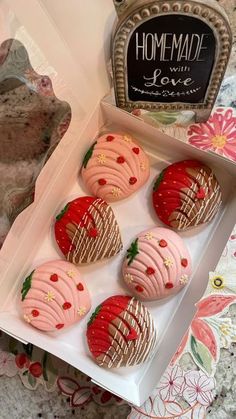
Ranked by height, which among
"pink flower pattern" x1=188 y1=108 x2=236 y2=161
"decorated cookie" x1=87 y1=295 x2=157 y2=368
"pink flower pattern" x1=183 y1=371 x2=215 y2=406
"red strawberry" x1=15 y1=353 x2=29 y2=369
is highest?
"pink flower pattern" x1=188 y1=108 x2=236 y2=161

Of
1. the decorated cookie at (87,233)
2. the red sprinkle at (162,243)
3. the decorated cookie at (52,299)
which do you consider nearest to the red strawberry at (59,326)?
the decorated cookie at (52,299)

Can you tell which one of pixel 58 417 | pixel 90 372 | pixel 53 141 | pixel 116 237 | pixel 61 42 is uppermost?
pixel 61 42

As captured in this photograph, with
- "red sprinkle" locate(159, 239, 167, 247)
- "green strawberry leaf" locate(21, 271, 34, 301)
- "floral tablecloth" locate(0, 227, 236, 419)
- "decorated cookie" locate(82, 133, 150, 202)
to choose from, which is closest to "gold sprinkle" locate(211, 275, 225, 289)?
"floral tablecloth" locate(0, 227, 236, 419)

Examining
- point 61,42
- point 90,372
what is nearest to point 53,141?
point 61,42

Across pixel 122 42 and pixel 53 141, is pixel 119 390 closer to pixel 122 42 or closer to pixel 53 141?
pixel 53 141

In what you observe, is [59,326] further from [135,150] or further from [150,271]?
[135,150]

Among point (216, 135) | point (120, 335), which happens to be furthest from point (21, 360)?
point (216, 135)

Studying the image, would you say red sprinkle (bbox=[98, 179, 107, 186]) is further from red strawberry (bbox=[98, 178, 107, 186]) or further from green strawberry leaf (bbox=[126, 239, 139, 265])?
green strawberry leaf (bbox=[126, 239, 139, 265])
